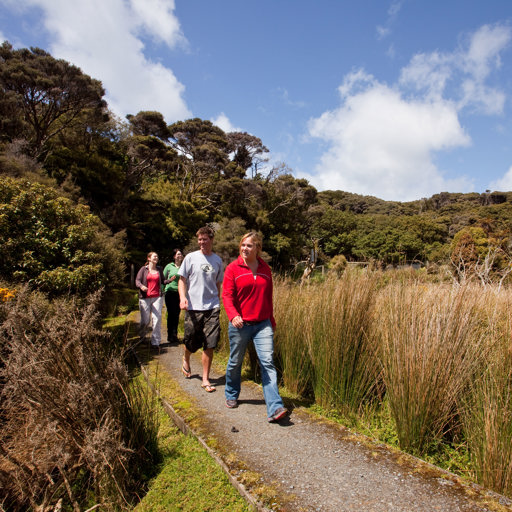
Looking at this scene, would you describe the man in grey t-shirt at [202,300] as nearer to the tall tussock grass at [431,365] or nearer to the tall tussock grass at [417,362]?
the tall tussock grass at [417,362]

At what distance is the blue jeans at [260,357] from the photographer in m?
3.01

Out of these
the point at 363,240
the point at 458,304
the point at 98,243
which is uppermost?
the point at 363,240

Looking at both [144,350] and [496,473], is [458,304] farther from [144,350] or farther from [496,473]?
[144,350]

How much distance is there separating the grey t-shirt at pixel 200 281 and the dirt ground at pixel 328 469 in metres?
1.20

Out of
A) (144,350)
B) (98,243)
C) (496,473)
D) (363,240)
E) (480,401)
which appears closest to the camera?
→ (496,473)

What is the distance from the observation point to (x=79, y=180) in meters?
19.4

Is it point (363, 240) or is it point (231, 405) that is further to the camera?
point (363, 240)

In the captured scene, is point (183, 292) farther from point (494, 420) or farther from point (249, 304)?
point (494, 420)

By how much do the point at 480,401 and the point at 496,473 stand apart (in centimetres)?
42

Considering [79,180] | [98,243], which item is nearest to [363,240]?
[79,180]

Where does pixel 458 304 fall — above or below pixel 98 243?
below

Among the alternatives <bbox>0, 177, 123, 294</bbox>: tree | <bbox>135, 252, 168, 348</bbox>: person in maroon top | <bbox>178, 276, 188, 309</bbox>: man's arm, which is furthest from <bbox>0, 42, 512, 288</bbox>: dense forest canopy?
<bbox>178, 276, 188, 309</bbox>: man's arm

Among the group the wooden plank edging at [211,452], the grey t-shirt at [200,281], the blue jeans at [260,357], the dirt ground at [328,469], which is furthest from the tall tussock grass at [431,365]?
the grey t-shirt at [200,281]

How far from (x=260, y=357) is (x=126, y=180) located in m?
23.4
